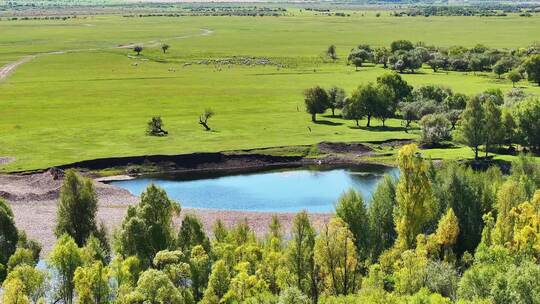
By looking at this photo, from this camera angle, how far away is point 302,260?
57.2 meters

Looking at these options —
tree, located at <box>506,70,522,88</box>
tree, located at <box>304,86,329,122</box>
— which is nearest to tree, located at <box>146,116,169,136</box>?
tree, located at <box>304,86,329,122</box>

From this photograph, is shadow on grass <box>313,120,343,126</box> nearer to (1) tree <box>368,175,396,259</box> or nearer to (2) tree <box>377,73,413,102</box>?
(2) tree <box>377,73,413,102</box>

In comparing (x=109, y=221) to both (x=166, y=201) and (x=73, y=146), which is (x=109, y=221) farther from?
(x=73, y=146)

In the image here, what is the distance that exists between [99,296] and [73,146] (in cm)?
7550

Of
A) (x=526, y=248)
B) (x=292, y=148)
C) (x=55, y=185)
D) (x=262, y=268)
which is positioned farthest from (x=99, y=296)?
(x=292, y=148)

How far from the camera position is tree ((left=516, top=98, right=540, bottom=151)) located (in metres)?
117

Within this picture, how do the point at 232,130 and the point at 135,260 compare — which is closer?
the point at 135,260

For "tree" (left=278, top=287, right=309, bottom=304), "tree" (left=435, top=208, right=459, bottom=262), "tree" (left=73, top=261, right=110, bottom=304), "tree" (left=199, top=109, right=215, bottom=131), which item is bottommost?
"tree" (left=199, top=109, right=215, bottom=131)

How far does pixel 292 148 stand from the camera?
121812 mm

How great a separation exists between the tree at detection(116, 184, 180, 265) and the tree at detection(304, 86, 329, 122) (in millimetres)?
79827

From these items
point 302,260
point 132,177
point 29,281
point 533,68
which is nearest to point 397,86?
point 533,68

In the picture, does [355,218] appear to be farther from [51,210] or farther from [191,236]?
[51,210]

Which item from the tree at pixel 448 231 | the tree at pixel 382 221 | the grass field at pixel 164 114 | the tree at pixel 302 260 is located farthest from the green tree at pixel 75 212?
the grass field at pixel 164 114

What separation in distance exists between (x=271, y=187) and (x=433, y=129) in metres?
33.4
